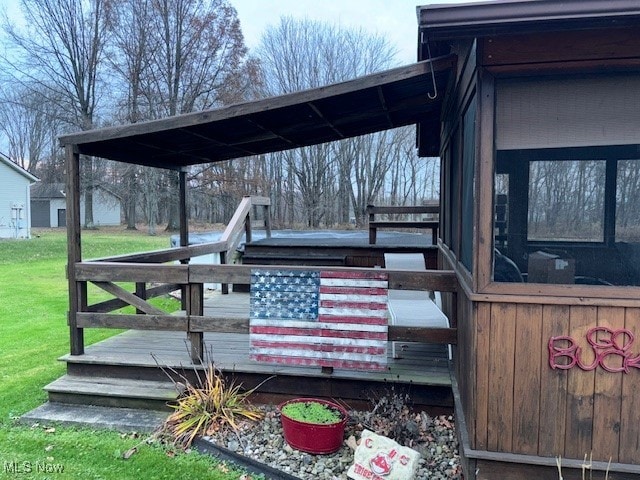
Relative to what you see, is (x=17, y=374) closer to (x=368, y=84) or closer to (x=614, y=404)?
(x=368, y=84)

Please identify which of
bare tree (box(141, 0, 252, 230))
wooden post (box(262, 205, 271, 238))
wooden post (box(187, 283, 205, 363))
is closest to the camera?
wooden post (box(187, 283, 205, 363))

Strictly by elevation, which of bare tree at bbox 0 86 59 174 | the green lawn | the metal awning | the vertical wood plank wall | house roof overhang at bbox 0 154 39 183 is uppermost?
bare tree at bbox 0 86 59 174

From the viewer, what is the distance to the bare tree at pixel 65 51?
75.7 ft

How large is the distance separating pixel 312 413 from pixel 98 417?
163cm

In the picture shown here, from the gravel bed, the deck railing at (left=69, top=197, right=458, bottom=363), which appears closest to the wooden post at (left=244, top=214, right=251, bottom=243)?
the deck railing at (left=69, top=197, right=458, bottom=363)

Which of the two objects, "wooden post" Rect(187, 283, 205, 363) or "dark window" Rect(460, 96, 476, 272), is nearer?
"dark window" Rect(460, 96, 476, 272)

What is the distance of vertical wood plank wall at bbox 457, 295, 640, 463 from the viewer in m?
2.35

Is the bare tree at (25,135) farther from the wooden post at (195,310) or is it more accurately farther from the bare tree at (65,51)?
the wooden post at (195,310)

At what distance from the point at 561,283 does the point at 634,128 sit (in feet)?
2.62

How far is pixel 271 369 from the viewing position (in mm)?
3689

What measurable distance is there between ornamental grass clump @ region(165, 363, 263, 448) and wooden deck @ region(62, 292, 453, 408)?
20 cm

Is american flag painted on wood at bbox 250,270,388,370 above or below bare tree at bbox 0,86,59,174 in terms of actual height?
below

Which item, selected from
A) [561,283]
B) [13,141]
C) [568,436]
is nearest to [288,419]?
[568,436]

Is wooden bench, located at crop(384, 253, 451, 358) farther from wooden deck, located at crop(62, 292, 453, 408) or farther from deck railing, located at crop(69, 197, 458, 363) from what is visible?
wooden deck, located at crop(62, 292, 453, 408)
